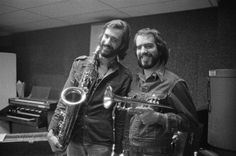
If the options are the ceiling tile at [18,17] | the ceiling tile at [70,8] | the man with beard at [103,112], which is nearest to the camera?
the man with beard at [103,112]

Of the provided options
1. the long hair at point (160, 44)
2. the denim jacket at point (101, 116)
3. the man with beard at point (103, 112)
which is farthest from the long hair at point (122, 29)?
the long hair at point (160, 44)

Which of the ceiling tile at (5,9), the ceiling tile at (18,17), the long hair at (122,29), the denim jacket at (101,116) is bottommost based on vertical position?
the denim jacket at (101,116)

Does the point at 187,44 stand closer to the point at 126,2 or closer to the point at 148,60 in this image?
the point at 126,2

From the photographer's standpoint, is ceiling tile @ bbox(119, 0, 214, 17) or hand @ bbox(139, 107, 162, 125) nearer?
hand @ bbox(139, 107, 162, 125)

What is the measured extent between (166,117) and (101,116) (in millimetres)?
558

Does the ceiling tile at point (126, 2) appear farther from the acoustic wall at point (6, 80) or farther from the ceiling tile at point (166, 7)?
the acoustic wall at point (6, 80)

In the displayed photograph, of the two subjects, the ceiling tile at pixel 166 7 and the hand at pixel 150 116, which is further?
the ceiling tile at pixel 166 7

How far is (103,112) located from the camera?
1602 millimetres

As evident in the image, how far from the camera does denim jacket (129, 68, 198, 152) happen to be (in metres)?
1.22

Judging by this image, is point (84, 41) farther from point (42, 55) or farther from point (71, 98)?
point (71, 98)

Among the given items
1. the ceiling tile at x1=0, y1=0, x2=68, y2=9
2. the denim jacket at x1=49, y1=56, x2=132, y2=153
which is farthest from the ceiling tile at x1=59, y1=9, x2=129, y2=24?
the denim jacket at x1=49, y1=56, x2=132, y2=153

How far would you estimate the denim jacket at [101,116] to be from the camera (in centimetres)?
157

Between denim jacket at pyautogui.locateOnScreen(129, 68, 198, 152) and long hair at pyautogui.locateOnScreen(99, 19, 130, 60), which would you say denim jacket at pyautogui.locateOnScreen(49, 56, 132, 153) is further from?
denim jacket at pyautogui.locateOnScreen(129, 68, 198, 152)

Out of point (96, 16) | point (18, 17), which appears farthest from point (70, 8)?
point (18, 17)
